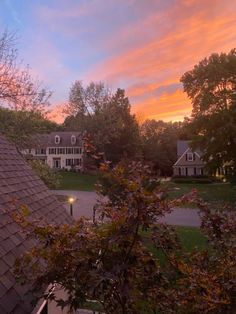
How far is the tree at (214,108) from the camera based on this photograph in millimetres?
41219

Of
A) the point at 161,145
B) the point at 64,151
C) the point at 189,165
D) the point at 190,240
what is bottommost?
the point at 190,240

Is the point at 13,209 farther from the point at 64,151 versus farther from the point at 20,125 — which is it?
the point at 64,151

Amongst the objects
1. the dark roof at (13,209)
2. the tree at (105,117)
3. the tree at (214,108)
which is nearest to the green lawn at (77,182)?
the tree at (105,117)

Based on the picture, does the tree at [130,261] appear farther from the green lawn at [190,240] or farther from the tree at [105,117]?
the tree at [105,117]

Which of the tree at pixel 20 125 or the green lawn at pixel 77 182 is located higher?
the tree at pixel 20 125

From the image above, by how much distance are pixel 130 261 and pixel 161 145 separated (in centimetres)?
7783

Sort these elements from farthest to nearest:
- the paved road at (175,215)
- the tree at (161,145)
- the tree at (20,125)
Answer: the tree at (161,145) < the paved road at (175,215) < the tree at (20,125)

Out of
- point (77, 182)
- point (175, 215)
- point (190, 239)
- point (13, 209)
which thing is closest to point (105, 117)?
point (77, 182)

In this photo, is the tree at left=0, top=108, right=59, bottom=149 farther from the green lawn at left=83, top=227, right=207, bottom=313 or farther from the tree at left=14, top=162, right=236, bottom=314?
the tree at left=14, top=162, right=236, bottom=314

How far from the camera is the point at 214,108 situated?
4353 cm

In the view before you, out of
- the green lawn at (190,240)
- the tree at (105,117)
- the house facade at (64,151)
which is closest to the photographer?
the green lawn at (190,240)

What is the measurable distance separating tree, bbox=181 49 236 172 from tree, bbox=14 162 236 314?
3700cm

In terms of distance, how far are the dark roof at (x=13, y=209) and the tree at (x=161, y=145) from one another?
208 ft

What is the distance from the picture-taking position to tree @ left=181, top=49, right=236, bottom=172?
4122 centimetres
